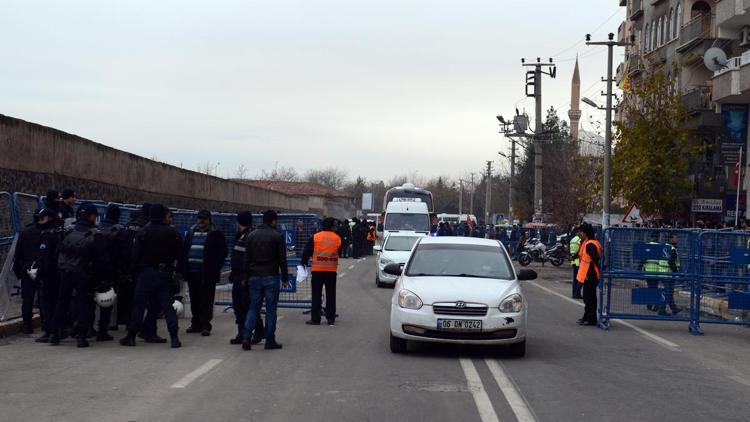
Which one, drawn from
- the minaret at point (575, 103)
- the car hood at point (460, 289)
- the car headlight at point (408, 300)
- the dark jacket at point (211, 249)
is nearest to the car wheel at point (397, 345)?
the car headlight at point (408, 300)

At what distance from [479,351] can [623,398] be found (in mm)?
3538

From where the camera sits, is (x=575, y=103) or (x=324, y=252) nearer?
(x=324, y=252)

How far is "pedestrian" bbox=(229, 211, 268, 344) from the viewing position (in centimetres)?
1309

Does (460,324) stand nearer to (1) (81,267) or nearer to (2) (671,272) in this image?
(1) (81,267)

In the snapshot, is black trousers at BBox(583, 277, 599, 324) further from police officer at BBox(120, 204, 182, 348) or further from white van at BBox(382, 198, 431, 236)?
white van at BBox(382, 198, 431, 236)

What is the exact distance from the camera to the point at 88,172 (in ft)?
81.2

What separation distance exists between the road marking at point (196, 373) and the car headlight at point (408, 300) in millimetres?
2429

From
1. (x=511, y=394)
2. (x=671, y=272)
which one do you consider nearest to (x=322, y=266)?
(x=671, y=272)

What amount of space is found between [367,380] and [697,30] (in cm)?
3578

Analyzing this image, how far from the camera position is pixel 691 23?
41250 millimetres

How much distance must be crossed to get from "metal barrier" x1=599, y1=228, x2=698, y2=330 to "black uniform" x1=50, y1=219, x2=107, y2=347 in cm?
892

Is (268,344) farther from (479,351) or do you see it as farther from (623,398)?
(623,398)

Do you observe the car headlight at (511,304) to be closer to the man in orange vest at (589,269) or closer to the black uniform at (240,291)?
the black uniform at (240,291)

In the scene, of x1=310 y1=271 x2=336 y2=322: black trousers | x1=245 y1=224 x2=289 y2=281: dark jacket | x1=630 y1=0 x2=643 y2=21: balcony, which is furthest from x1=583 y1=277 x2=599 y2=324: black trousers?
x1=630 y1=0 x2=643 y2=21: balcony
